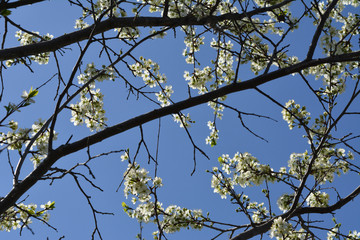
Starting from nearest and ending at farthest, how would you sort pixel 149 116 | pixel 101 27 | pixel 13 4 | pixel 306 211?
pixel 13 4 → pixel 149 116 → pixel 101 27 → pixel 306 211

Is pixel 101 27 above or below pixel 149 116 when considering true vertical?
above

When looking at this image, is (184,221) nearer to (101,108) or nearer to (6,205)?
(101,108)

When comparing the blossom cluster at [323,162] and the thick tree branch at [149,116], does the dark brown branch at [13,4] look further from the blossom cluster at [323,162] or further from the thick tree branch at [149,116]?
the blossom cluster at [323,162]

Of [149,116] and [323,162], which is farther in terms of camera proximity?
[323,162]

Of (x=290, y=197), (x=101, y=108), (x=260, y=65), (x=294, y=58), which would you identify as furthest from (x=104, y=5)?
(x=290, y=197)

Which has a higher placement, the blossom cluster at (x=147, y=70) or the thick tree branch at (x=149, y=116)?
the blossom cluster at (x=147, y=70)

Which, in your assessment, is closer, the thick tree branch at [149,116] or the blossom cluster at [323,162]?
the thick tree branch at [149,116]

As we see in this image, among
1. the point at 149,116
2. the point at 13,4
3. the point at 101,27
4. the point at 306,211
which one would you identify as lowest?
the point at 306,211

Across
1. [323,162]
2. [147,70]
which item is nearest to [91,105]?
[147,70]

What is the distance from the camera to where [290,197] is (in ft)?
16.1

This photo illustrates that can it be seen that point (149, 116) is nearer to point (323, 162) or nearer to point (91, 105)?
point (91, 105)

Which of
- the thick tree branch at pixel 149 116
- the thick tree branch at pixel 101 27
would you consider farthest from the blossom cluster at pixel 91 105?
the thick tree branch at pixel 149 116

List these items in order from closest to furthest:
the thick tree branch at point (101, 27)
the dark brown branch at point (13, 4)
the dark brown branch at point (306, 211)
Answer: the dark brown branch at point (13, 4) → the thick tree branch at point (101, 27) → the dark brown branch at point (306, 211)

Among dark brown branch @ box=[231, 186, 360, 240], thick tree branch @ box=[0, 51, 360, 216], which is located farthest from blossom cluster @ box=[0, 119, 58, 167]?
dark brown branch @ box=[231, 186, 360, 240]
